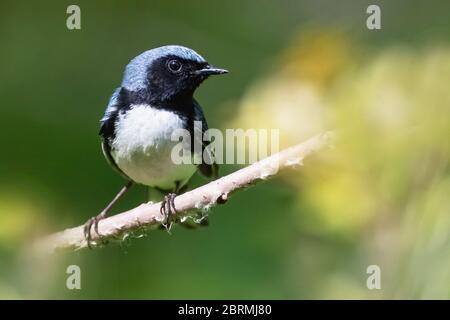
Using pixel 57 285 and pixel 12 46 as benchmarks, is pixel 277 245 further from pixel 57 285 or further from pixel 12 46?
pixel 12 46

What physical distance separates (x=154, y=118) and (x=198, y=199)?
93 cm

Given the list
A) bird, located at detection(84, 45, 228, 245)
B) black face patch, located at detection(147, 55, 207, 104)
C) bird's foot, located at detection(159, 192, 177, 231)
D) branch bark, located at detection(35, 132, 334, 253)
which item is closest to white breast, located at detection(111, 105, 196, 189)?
bird, located at detection(84, 45, 228, 245)

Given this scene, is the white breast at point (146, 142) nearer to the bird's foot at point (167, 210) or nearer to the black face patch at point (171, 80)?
the black face patch at point (171, 80)

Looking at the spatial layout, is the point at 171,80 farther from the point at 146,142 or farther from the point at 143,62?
the point at 146,142

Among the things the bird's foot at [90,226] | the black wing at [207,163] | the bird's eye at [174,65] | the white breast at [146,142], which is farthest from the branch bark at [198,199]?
the bird's eye at [174,65]

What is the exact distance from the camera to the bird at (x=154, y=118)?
295cm

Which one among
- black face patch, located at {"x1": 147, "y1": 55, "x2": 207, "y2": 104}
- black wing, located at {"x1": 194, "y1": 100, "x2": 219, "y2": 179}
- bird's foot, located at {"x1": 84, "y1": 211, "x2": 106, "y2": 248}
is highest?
black face patch, located at {"x1": 147, "y1": 55, "x2": 207, "y2": 104}

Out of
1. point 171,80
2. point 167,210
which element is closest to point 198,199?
point 167,210

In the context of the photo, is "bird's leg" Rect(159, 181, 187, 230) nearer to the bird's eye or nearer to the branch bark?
the branch bark

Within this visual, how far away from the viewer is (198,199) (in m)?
2.13

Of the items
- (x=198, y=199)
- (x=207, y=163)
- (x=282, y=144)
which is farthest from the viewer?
(x=207, y=163)

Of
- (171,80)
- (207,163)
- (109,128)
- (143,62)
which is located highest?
(143,62)

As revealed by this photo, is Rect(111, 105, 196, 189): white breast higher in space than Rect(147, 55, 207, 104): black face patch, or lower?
lower

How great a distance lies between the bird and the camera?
295 centimetres
